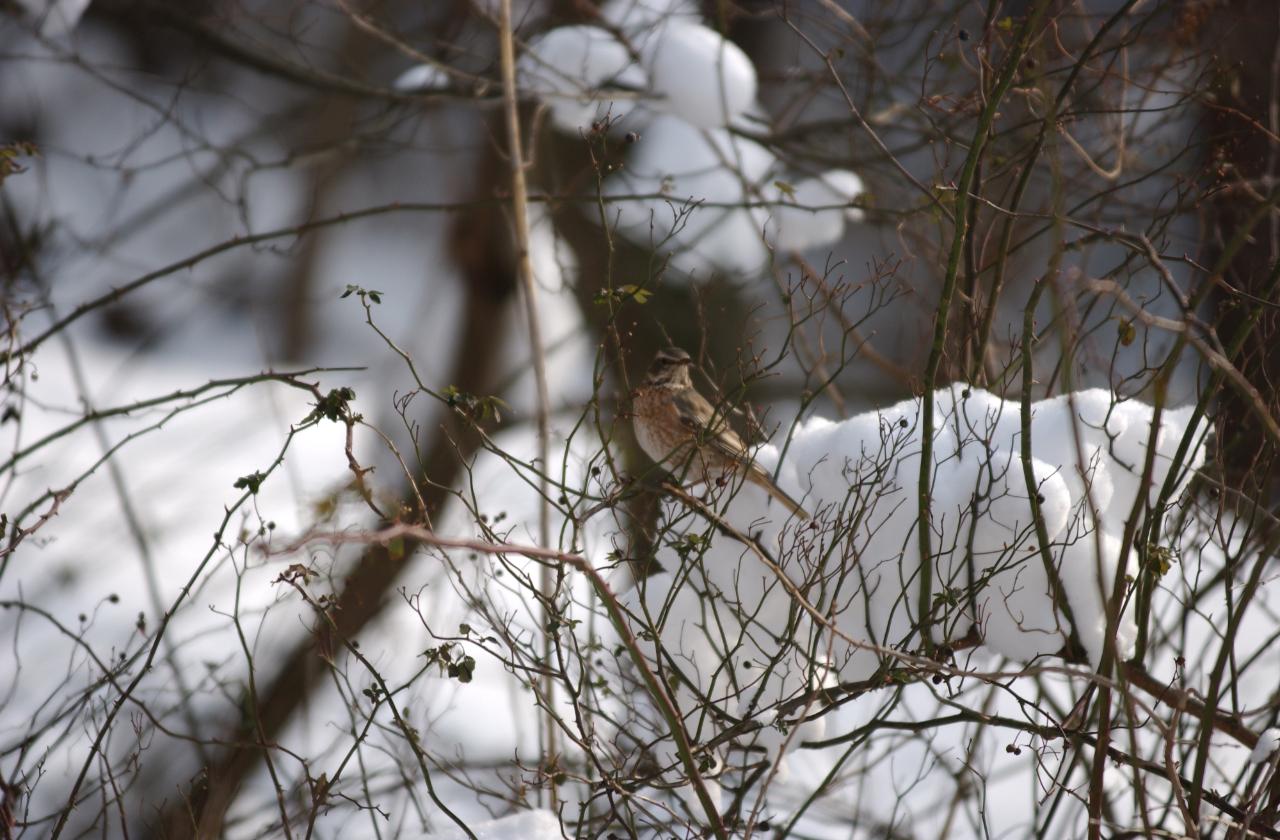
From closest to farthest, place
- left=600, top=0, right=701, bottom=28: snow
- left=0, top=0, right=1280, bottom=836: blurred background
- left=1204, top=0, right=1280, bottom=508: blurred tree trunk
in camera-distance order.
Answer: left=0, top=0, right=1280, bottom=836: blurred background → left=1204, top=0, right=1280, bottom=508: blurred tree trunk → left=600, top=0, right=701, bottom=28: snow

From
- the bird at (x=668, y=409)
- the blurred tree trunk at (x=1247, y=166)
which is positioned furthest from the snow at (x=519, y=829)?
the blurred tree trunk at (x=1247, y=166)

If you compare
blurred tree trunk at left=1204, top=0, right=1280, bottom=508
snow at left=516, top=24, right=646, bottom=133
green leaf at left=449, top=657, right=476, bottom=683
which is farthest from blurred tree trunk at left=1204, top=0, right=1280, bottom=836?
snow at left=516, top=24, right=646, bottom=133

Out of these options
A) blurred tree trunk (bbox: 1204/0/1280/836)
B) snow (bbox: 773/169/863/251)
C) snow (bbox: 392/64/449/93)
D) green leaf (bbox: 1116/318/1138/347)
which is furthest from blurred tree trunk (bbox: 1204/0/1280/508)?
snow (bbox: 392/64/449/93)

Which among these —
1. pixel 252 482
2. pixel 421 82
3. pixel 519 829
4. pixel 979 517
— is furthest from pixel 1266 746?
pixel 421 82

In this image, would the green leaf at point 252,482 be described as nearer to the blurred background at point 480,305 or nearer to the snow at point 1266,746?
the blurred background at point 480,305

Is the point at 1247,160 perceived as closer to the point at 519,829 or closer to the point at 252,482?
the point at 519,829

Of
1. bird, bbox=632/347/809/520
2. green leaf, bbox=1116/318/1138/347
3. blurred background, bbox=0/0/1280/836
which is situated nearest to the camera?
green leaf, bbox=1116/318/1138/347

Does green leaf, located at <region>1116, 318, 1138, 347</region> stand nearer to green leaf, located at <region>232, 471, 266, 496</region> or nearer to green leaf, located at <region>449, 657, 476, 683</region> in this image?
green leaf, located at <region>449, 657, 476, 683</region>

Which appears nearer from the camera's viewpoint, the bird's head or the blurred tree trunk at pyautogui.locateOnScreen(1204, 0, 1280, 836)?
the blurred tree trunk at pyautogui.locateOnScreen(1204, 0, 1280, 836)

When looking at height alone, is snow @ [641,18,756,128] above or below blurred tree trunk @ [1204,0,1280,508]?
above

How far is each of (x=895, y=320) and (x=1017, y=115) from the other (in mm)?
5590

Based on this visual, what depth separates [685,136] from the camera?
691 cm

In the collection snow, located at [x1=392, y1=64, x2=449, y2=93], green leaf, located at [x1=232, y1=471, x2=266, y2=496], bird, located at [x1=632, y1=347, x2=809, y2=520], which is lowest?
green leaf, located at [x1=232, y1=471, x2=266, y2=496]

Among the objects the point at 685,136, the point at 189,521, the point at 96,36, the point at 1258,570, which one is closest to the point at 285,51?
the point at 685,136
